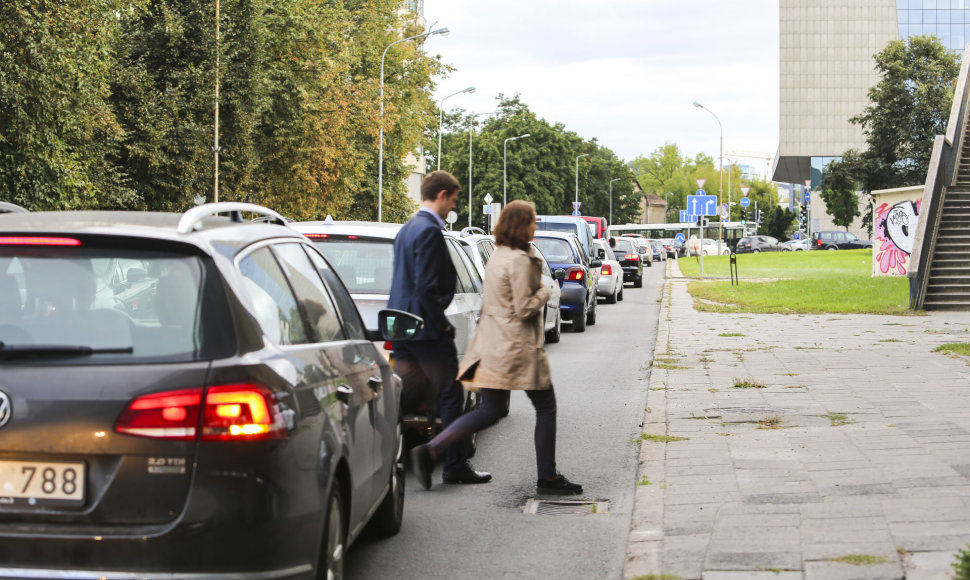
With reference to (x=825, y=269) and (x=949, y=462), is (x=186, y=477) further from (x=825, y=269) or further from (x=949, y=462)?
(x=825, y=269)

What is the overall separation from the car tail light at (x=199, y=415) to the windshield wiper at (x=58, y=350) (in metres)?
0.22

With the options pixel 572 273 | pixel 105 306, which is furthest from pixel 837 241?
pixel 105 306

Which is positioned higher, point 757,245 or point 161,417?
point 757,245

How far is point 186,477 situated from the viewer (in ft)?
11.3

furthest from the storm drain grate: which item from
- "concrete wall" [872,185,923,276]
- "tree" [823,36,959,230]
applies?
"tree" [823,36,959,230]

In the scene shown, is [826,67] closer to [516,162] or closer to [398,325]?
[516,162]

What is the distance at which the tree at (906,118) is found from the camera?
200 ft

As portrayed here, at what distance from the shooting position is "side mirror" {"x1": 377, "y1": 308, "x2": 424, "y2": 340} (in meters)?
5.68

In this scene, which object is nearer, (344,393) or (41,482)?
(41,482)

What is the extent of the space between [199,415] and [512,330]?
322 cm

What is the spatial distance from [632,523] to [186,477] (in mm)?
3164

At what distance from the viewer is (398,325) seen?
18.7 feet

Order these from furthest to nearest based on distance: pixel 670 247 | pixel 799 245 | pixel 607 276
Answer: pixel 799 245 < pixel 670 247 < pixel 607 276

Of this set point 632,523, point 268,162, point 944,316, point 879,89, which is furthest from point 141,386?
point 879,89
